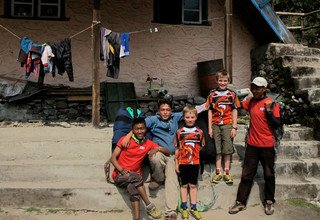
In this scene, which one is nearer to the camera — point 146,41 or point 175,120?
point 175,120

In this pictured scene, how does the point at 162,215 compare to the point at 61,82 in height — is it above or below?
below

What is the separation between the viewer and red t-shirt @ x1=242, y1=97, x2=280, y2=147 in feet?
14.6

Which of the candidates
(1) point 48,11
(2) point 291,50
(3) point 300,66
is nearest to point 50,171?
(1) point 48,11

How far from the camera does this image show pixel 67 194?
4.54 meters

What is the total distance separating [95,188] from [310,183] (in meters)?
2.96

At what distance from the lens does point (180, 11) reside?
9.56 m

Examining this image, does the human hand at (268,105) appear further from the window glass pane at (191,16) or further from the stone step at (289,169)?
the window glass pane at (191,16)

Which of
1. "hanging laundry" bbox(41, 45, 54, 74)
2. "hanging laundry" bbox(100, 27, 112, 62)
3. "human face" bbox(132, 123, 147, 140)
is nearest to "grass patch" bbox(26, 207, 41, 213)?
"human face" bbox(132, 123, 147, 140)

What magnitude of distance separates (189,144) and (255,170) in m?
0.94

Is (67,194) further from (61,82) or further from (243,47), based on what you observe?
(243,47)

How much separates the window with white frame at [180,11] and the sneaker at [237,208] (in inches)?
238

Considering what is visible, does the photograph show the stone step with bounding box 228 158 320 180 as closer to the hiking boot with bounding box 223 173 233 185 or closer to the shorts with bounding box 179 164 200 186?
the hiking boot with bounding box 223 173 233 185

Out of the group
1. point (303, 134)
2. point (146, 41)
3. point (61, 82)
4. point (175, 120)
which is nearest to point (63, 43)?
point (61, 82)

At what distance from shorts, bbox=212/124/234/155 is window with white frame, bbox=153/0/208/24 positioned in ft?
17.4
